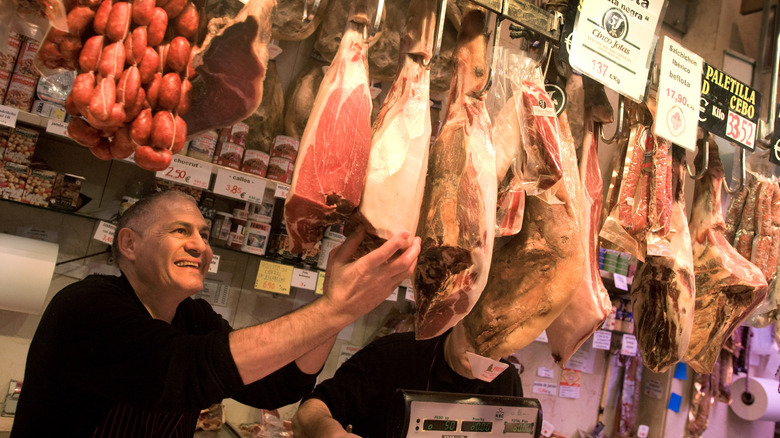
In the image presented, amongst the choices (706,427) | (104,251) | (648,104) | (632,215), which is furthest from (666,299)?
(706,427)

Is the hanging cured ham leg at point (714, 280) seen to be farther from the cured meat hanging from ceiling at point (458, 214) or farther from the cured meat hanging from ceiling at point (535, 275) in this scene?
the cured meat hanging from ceiling at point (458, 214)

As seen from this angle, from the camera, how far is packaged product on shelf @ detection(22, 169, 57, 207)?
102 inches

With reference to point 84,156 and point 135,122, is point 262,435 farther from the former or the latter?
point 135,122

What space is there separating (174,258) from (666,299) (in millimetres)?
A: 1764

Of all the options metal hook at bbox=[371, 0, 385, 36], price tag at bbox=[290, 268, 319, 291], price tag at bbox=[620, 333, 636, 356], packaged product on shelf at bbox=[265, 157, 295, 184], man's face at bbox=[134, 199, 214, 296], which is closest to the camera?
metal hook at bbox=[371, 0, 385, 36]

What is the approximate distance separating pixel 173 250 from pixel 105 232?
32.2 inches

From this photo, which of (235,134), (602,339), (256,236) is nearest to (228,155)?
(235,134)

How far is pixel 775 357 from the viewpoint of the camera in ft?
17.0

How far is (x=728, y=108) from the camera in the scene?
2.22 m

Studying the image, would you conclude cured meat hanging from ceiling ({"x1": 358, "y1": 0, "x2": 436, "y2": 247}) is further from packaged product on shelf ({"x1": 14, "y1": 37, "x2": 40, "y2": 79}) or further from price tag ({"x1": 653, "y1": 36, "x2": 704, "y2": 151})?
packaged product on shelf ({"x1": 14, "y1": 37, "x2": 40, "y2": 79})

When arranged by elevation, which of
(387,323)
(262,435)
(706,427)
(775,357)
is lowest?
(262,435)

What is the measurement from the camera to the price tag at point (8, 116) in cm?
235

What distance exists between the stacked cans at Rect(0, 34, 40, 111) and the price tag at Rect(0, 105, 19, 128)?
119 millimetres

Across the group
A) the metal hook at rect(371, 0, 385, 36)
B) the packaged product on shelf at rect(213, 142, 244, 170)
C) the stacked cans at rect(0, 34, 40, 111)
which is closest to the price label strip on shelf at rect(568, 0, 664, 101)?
the metal hook at rect(371, 0, 385, 36)
